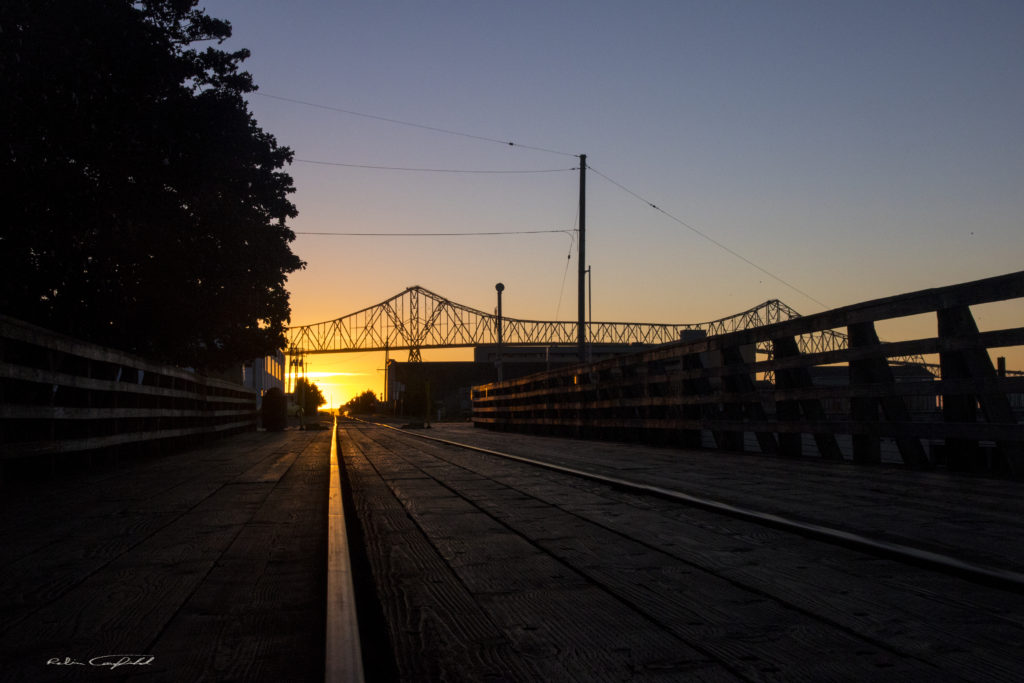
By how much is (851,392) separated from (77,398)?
22.4ft

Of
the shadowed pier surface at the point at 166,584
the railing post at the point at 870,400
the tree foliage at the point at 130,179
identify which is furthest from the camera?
the tree foliage at the point at 130,179

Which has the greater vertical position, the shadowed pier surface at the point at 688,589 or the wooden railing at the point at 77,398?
the wooden railing at the point at 77,398

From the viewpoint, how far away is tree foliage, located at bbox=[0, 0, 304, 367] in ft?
36.0

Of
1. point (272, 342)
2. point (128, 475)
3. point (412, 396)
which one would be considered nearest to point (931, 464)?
point (128, 475)

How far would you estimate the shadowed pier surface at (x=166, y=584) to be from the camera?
1.96m

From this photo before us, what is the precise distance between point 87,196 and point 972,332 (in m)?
10.8

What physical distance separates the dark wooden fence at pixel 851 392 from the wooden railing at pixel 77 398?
5.90 meters

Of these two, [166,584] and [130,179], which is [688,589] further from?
[130,179]

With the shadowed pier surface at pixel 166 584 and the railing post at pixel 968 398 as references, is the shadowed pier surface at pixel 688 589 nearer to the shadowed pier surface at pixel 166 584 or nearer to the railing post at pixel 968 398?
the shadowed pier surface at pixel 166 584

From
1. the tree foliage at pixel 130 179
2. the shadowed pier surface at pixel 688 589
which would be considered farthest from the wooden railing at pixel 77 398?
the shadowed pier surface at pixel 688 589

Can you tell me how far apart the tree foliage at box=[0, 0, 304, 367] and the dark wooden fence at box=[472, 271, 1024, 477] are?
706 cm

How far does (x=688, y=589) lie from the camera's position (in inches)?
100

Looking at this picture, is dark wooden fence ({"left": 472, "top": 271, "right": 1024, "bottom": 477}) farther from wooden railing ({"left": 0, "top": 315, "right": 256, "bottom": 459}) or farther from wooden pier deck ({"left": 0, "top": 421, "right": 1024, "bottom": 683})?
wooden railing ({"left": 0, "top": 315, "right": 256, "bottom": 459})

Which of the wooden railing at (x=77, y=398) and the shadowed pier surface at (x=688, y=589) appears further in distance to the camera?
the wooden railing at (x=77, y=398)
